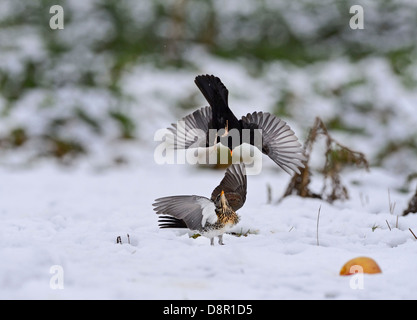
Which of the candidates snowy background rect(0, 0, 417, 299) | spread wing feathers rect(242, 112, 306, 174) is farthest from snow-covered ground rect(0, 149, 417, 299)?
spread wing feathers rect(242, 112, 306, 174)

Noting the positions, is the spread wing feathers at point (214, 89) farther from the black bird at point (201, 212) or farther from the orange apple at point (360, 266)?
the orange apple at point (360, 266)

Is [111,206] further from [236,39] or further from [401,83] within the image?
[236,39]

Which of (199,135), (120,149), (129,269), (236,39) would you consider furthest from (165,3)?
(129,269)

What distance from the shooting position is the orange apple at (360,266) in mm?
1887

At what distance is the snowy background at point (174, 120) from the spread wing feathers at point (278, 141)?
0.41 metres

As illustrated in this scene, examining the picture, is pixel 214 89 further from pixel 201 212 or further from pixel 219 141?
pixel 201 212

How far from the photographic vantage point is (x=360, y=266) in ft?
6.22

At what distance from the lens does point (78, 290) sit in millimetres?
1662

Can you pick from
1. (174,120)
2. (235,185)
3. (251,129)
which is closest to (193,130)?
(251,129)

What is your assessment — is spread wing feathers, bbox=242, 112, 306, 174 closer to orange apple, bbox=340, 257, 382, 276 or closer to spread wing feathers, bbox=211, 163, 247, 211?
spread wing feathers, bbox=211, 163, 247, 211

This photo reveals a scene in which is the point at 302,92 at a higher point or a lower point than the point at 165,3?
lower

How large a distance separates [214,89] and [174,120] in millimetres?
5437

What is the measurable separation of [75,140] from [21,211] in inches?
153
